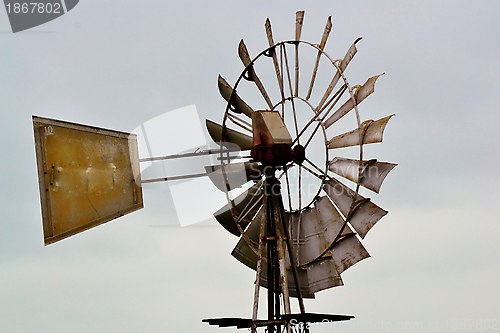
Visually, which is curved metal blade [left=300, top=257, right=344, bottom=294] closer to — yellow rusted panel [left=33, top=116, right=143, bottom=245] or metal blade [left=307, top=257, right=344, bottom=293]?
metal blade [left=307, top=257, right=344, bottom=293]

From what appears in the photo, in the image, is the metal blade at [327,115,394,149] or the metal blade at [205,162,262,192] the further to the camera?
the metal blade at [205,162,262,192]

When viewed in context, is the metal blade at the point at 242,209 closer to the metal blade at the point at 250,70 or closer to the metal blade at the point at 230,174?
the metal blade at the point at 230,174

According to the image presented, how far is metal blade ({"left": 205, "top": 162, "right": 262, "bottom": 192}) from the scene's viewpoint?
363 inches

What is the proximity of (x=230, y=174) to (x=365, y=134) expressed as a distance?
5.21ft

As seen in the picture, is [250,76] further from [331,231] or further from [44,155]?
[44,155]

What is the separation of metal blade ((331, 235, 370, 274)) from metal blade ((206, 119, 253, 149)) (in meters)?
1.47

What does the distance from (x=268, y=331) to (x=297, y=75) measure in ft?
8.75

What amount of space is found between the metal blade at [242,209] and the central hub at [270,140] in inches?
24.3

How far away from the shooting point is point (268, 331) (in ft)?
28.0

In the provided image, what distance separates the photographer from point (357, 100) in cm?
859

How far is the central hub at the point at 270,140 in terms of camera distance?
29.1ft

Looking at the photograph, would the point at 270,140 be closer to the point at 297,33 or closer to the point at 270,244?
the point at 270,244

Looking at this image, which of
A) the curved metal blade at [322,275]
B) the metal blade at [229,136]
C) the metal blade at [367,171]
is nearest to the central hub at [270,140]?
the metal blade at [229,136]

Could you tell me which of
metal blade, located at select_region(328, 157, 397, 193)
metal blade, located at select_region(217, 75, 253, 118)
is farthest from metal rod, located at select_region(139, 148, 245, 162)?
metal blade, located at select_region(328, 157, 397, 193)
